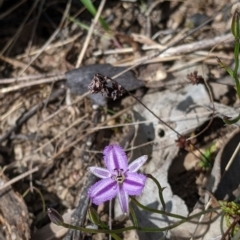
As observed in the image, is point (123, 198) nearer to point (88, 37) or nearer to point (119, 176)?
point (119, 176)

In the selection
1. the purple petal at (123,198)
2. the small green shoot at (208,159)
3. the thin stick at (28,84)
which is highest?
the thin stick at (28,84)

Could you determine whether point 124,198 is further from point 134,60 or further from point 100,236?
point 134,60

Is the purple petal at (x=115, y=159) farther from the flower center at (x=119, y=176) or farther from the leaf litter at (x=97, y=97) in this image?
the leaf litter at (x=97, y=97)

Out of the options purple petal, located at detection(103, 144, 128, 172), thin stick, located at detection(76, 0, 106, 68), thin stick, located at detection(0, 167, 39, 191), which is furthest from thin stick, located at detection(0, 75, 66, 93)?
purple petal, located at detection(103, 144, 128, 172)

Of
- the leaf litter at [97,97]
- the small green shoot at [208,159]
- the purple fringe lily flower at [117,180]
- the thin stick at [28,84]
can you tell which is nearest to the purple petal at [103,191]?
the purple fringe lily flower at [117,180]

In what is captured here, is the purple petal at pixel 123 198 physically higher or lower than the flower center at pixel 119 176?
lower

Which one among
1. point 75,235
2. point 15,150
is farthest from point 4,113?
point 75,235

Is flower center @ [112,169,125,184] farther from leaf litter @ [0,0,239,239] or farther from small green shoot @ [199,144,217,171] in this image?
small green shoot @ [199,144,217,171]

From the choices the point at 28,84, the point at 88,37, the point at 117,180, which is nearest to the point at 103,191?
the point at 117,180

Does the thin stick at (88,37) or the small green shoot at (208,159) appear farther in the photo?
the thin stick at (88,37)
